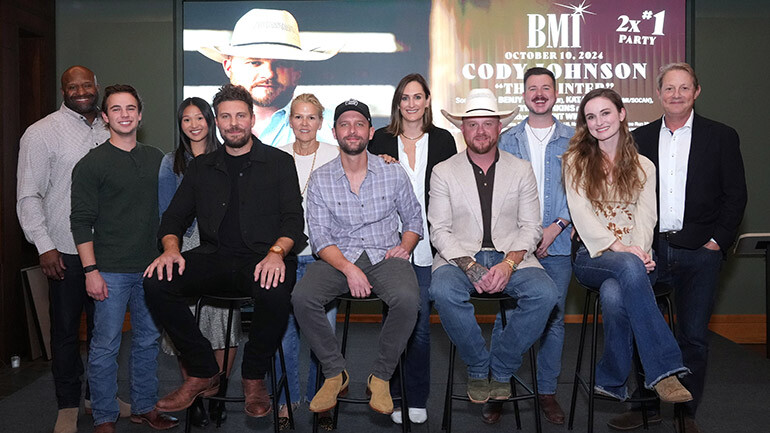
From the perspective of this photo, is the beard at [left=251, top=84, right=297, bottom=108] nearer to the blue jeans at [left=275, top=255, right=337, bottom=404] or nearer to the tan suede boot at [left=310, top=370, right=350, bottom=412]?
the blue jeans at [left=275, top=255, right=337, bottom=404]

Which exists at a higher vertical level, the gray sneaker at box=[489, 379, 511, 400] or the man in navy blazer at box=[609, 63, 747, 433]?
the man in navy blazer at box=[609, 63, 747, 433]

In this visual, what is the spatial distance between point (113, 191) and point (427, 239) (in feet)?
5.20

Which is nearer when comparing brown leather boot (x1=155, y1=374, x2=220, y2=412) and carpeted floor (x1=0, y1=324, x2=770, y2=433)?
brown leather boot (x1=155, y1=374, x2=220, y2=412)

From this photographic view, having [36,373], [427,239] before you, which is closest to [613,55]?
[427,239]

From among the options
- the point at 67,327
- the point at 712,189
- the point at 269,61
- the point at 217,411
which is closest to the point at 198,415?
the point at 217,411

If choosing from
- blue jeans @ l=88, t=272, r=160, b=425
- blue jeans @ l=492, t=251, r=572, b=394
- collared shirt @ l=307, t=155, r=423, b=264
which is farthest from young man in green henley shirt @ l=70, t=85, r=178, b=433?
blue jeans @ l=492, t=251, r=572, b=394

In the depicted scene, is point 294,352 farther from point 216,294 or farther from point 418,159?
point 418,159

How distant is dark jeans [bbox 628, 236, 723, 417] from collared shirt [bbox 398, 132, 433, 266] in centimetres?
115

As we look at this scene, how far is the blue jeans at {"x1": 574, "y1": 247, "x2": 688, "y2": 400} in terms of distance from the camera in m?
2.89

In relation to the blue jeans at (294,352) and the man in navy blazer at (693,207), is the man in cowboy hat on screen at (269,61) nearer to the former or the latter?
the blue jeans at (294,352)

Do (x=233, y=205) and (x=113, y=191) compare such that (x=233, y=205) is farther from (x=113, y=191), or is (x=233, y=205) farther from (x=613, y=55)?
(x=613, y=55)

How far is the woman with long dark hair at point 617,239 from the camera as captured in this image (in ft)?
9.56

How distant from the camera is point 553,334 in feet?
11.6

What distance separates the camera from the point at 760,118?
5.75 metres
